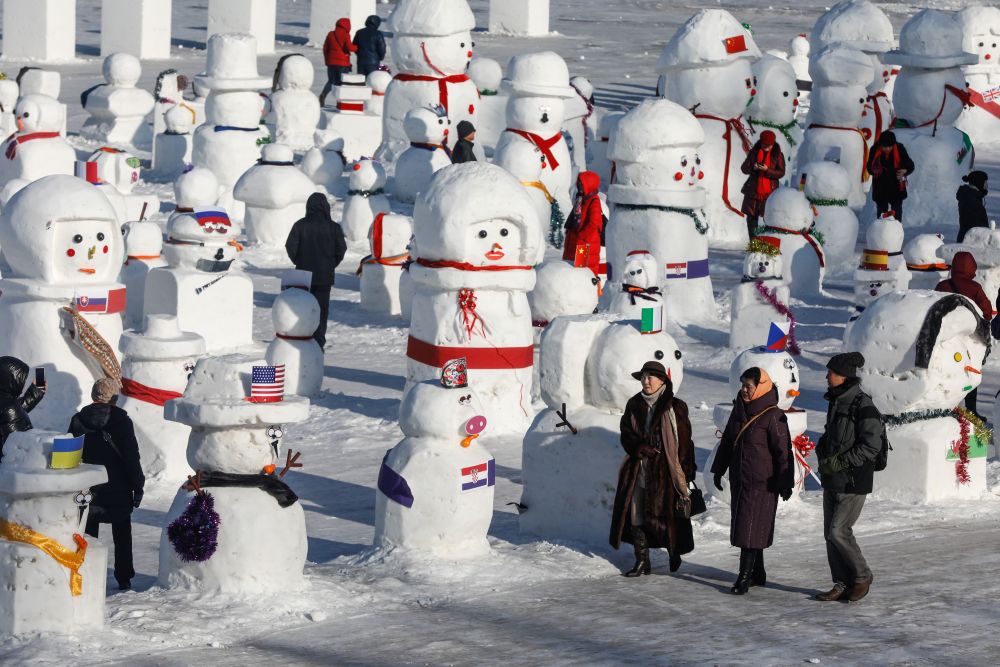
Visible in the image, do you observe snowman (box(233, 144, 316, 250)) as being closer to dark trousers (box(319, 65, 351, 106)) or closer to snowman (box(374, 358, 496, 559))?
dark trousers (box(319, 65, 351, 106))

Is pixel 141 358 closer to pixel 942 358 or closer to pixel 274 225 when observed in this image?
pixel 942 358

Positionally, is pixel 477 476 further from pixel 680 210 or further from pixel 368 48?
pixel 368 48

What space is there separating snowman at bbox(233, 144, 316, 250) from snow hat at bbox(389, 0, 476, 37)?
238cm

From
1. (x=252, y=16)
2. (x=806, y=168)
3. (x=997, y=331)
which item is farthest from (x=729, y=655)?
(x=252, y=16)

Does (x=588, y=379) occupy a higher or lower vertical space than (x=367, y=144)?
lower

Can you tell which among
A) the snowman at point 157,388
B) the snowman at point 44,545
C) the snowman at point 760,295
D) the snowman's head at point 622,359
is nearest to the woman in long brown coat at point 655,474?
the snowman's head at point 622,359

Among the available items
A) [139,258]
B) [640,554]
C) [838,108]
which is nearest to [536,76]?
[838,108]

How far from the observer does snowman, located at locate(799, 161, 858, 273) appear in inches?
729

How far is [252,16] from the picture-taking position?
1229 inches

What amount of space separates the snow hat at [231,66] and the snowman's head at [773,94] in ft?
18.0

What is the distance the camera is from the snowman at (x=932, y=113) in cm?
2086

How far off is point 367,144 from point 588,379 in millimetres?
13181

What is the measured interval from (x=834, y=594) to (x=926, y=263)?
260 inches

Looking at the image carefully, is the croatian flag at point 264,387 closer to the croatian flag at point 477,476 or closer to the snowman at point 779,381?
the croatian flag at point 477,476
